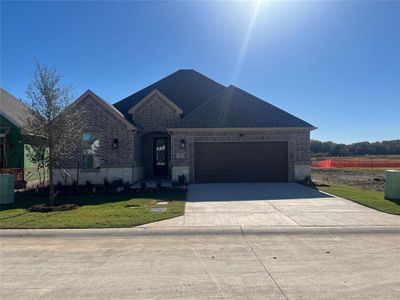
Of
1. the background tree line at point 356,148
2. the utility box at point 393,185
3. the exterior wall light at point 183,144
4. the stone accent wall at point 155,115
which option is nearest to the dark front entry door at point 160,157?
the stone accent wall at point 155,115

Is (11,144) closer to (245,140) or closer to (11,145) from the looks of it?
(11,145)

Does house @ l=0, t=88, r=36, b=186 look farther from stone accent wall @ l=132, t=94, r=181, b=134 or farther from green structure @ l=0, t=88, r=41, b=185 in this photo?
stone accent wall @ l=132, t=94, r=181, b=134

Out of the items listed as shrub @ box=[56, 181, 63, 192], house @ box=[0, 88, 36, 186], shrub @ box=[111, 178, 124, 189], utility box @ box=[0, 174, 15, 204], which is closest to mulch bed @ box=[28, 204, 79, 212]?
utility box @ box=[0, 174, 15, 204]

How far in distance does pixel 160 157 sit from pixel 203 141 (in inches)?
156

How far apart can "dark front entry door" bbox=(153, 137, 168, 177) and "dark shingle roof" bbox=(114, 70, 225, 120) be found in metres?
2.38

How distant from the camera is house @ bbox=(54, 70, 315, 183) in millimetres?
19047

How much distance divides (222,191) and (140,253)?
968cm

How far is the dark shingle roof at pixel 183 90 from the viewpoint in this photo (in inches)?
948

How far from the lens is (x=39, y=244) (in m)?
7.81

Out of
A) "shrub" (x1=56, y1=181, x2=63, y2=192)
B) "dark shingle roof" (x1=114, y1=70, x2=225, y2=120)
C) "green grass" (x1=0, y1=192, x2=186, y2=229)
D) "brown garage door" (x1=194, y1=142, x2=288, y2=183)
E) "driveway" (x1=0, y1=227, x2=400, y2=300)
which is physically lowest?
"driveway" (x1=0, y1=227, x2=400, y2=300)

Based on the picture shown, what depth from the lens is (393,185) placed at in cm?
1355

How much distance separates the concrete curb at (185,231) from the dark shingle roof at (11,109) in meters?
10.0

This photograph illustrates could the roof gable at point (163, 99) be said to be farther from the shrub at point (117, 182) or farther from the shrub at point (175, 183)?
the shrub at point (117, 182)

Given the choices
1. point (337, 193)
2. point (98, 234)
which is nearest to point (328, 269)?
point (98, 234)
